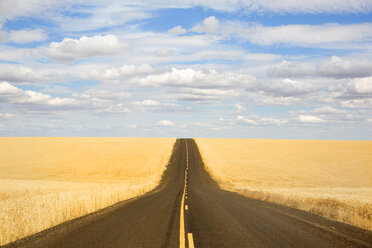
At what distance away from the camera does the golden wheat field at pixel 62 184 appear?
11119mm

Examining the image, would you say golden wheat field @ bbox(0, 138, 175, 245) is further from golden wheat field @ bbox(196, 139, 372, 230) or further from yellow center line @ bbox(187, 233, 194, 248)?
golden wheat field @ bbox(196, 139, 372, 230)

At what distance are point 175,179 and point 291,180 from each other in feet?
54.3

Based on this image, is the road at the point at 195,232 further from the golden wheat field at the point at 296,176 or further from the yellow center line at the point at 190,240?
the golden wheat field at the point at 296,176

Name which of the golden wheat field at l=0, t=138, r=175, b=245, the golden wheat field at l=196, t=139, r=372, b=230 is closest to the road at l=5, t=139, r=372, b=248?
the golden wheat field at l=0, t=138, r=175, b=245

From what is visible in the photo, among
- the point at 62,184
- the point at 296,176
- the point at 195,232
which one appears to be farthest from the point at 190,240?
the point at 296,176

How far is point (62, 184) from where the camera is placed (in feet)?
106

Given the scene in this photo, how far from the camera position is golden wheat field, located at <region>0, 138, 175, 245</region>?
1112cm

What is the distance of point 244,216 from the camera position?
41.9ft

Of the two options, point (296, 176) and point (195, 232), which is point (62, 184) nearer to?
point (195, 232)

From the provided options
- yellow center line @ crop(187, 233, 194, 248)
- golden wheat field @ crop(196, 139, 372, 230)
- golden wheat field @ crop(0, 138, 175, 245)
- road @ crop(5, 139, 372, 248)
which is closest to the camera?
yellow center line @ crop(187, 233, 194, 248)

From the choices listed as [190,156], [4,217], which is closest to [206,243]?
[4,217]

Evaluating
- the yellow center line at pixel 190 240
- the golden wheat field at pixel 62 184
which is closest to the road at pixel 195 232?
the yellow center line at pixel 190 240

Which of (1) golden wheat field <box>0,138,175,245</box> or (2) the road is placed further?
(1) golden wheat field <box>0,138,175,245</box>

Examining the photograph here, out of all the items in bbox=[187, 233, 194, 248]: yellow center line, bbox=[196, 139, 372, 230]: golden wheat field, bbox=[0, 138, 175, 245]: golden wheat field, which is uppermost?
bbox=[187, 233, 194, 248]: yellow center line
